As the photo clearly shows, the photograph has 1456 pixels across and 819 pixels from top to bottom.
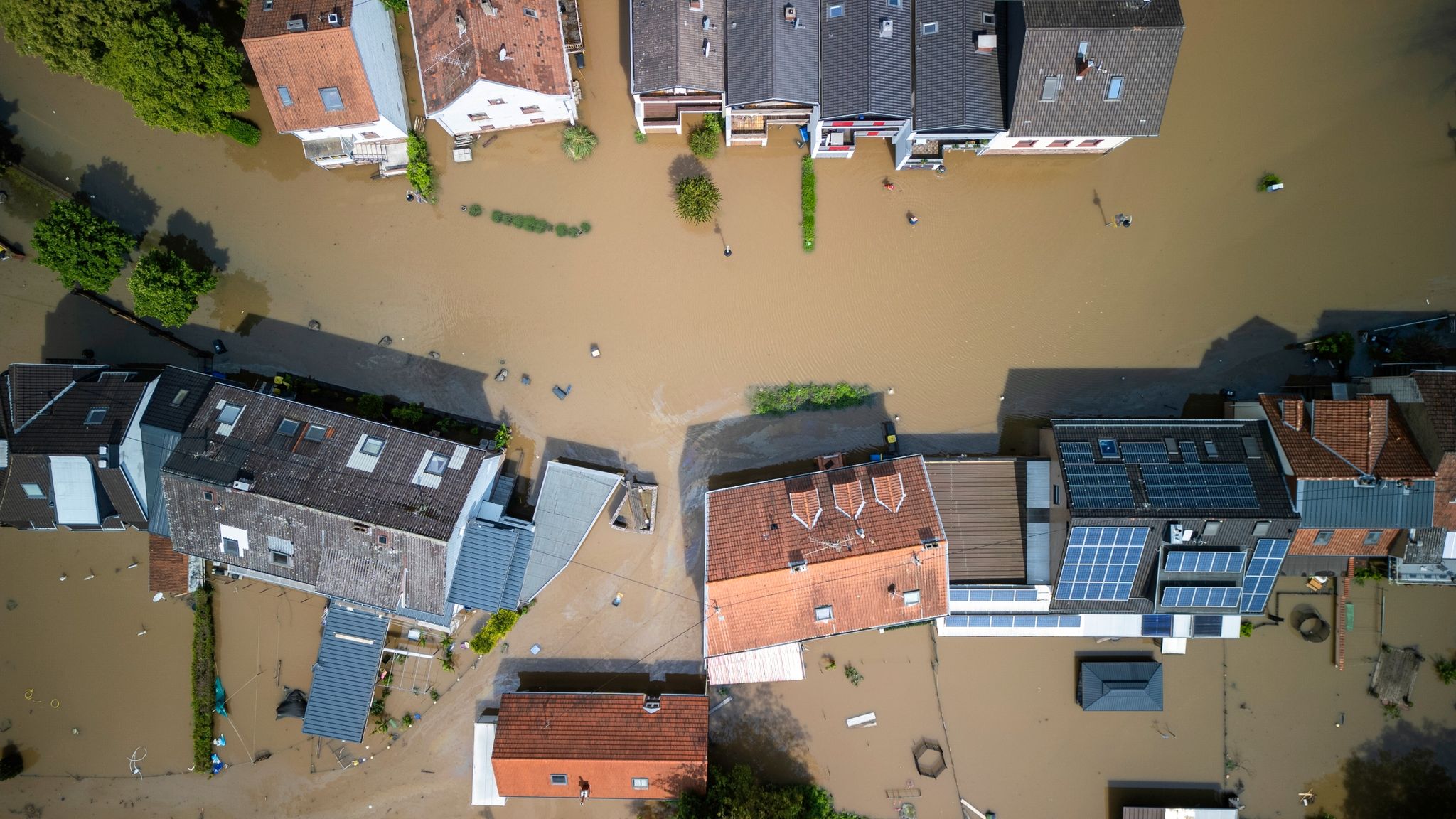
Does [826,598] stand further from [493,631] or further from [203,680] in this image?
[203,680]

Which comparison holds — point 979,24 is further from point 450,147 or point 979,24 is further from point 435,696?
point 435,696

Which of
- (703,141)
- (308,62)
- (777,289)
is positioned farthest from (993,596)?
(308,62)

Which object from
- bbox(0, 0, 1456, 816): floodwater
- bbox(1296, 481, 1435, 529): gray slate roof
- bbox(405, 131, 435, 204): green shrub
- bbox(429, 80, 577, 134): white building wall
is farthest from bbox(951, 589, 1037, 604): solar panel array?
bbox(405, 131, 435, 204): green shrub

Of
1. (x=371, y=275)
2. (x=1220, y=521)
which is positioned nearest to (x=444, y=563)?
(x=371, y=275)

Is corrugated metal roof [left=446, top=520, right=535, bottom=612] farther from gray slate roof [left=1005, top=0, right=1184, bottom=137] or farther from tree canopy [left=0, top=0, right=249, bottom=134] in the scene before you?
gray slate roof [left=1005, top=0, right=1184, bottom=137]

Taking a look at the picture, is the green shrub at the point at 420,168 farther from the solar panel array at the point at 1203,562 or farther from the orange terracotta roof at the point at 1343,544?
the orange terracotta roof at the point at 1343,544

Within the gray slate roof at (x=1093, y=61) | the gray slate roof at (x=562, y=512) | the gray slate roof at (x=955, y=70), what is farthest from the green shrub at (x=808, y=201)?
the gray slate roof at (x=562, y=512)
